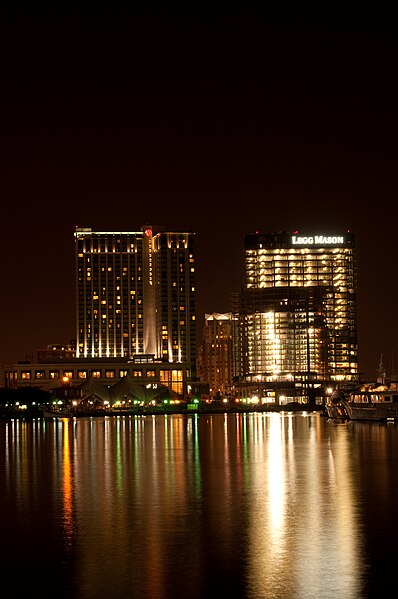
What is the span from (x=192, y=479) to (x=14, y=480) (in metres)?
8.13

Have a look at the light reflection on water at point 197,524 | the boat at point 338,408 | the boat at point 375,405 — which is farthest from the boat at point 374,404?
the light reflection on water at point 197,524

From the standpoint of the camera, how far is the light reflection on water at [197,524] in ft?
74.7

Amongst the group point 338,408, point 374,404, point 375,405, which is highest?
point 374,404

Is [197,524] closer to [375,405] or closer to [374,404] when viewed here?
[375,405]

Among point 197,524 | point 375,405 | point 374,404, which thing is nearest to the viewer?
point 197,524

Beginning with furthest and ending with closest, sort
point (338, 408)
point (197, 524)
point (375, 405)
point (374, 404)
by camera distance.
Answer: point (338, 408), point (374, 404), point (375, 405), point (197, 524)

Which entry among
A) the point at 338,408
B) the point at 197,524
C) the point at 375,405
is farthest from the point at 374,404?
the point at 197,524

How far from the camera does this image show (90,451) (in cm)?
6706

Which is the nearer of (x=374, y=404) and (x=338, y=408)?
(x=374, y=404)

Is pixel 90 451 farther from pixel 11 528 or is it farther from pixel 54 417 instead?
pixel 54 417

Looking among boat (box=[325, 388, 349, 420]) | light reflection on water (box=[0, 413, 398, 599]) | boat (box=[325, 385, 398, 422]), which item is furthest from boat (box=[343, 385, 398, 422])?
light reflection on water (box=[0, 413, 398, 599])

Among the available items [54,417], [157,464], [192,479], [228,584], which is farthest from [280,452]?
[54,417]

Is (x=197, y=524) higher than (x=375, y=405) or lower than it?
lower

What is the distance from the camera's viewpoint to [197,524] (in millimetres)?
31188
